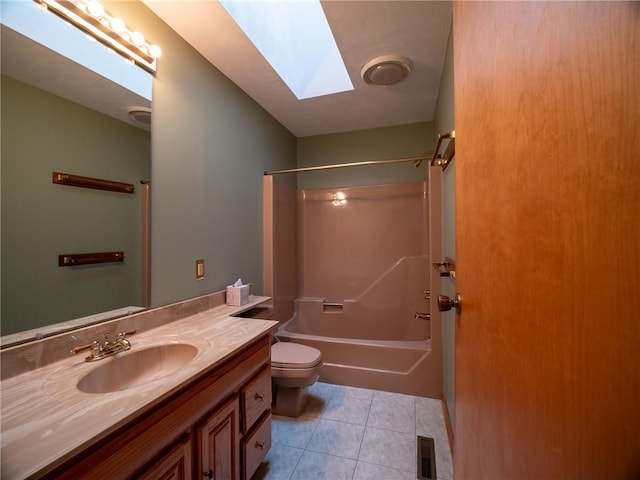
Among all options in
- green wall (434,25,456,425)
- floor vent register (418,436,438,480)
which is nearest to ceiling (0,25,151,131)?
green wall (434,25,456,425)

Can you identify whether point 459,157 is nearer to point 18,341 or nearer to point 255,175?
point 18,341

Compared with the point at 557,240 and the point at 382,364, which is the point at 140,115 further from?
the point at 382,364

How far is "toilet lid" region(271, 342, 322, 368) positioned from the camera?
5.42ft

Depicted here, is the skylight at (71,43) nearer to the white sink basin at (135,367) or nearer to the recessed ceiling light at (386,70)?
the white sink basin at (135,367)

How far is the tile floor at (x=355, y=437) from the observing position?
4.33ft

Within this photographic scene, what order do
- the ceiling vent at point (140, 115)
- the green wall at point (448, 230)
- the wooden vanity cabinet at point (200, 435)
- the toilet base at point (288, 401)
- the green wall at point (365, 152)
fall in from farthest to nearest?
the green wall at point (365, 152)
the toilet base at point (288, 401)
the green wall at point (448, 230)
the ceiling vent at point (140, 115)
the wooden vanity cabinet at point (200, 435)

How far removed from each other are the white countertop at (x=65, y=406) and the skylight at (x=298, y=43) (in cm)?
173

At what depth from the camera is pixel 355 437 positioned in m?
1.55

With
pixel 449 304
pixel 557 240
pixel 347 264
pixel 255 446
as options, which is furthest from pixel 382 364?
pixel 557 240

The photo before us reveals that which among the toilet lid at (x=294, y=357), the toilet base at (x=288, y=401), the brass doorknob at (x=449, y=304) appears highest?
the brass doorknob at (x=449, y=304)

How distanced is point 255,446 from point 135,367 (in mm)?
680

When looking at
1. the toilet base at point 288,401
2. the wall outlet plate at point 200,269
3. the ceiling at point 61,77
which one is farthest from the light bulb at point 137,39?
the toilet base at point 288,401

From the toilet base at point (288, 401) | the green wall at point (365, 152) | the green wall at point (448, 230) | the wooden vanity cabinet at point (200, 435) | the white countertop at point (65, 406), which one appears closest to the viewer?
the white countertop at point (65, 406)

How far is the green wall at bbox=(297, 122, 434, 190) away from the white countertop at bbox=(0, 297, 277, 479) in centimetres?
221
